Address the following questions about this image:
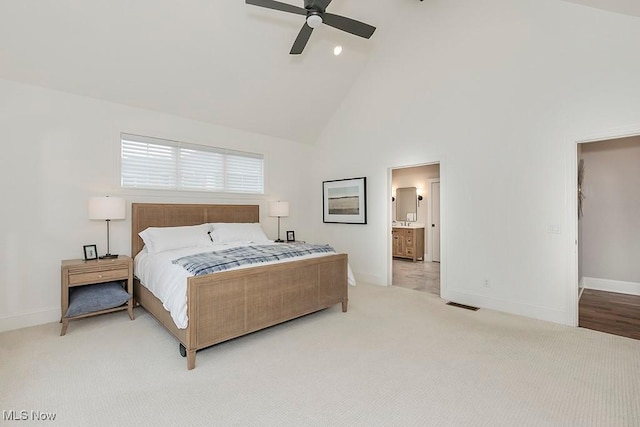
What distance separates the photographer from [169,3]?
320 centimetres

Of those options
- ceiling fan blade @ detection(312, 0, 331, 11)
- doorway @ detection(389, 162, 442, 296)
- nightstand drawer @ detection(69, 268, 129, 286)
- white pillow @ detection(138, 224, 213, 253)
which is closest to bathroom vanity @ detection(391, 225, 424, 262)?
doorway @ detection(389, 162, 442, 296)

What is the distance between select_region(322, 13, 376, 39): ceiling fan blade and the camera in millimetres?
2936

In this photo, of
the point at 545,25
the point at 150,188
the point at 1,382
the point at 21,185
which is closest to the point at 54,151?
the point at 21,185

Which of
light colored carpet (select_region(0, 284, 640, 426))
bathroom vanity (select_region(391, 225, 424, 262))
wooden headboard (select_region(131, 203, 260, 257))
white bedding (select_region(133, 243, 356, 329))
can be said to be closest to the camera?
light colored carpet (select_region(0, 284, 640, 426))

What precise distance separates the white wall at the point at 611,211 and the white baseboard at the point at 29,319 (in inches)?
300

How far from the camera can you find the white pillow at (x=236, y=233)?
4.31 m

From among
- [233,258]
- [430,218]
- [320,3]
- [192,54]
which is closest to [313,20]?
[320,3]

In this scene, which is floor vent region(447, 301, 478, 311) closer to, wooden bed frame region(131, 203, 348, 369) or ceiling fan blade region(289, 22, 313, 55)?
wooden bed frame region(131, 203, 348, 369)

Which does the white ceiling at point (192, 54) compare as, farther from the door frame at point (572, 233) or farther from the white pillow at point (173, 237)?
the white pillow at point (173, 237)

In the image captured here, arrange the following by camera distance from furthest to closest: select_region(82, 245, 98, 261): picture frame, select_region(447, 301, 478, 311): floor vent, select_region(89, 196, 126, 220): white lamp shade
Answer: select_region(447, 301, 478, 311): floor vent < select_region(82, 245, 98, 261): picture frame < select_region(89, 196, 126, 220): white lamp shade

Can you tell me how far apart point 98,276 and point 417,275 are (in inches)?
203

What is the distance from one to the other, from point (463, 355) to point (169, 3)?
4531 mm

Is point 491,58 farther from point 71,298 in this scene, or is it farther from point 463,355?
point 71,298

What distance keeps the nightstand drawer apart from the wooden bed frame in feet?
1.02
